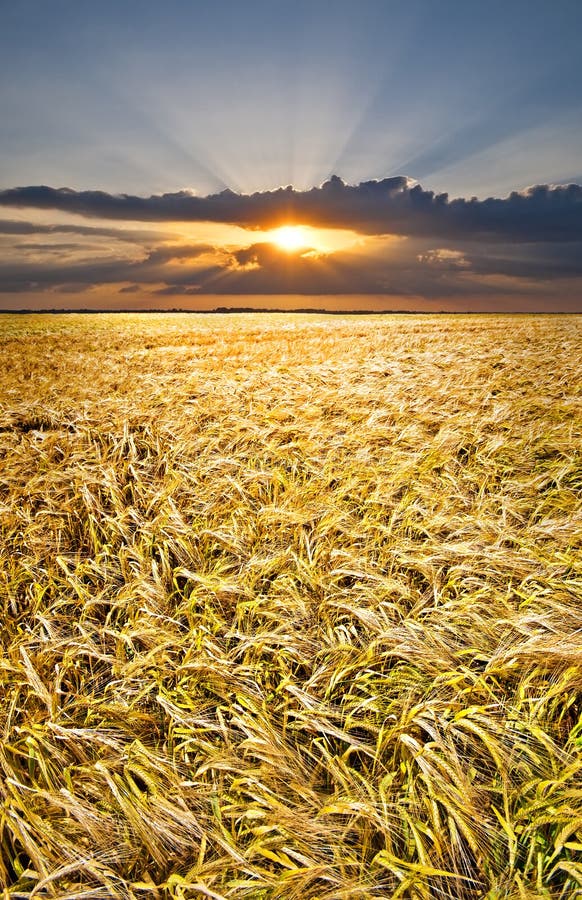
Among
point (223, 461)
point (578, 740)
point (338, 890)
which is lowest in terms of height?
point (338, 890)

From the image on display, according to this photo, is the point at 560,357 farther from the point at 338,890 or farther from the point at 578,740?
the point at 338,890

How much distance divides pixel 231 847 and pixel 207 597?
1.24 meters

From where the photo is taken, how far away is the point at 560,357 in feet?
32.7

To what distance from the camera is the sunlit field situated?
4.48 feet

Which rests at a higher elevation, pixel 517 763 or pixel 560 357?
pixel 560 357

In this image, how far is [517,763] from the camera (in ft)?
5.04

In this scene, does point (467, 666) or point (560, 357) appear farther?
point (560, 357)

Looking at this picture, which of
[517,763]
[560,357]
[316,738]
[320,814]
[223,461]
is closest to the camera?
[320,814]

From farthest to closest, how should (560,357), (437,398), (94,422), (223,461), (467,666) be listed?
(560,357) < (437,398) < (94,422) < (223,461) < (467,666)

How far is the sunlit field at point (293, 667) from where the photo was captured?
1.37 m

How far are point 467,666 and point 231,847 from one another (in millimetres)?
1149

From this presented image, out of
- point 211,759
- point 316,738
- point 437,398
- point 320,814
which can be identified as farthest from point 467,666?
point 437,398

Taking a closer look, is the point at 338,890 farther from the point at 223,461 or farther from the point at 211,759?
the point at 223,461

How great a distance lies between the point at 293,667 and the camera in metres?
2.17
